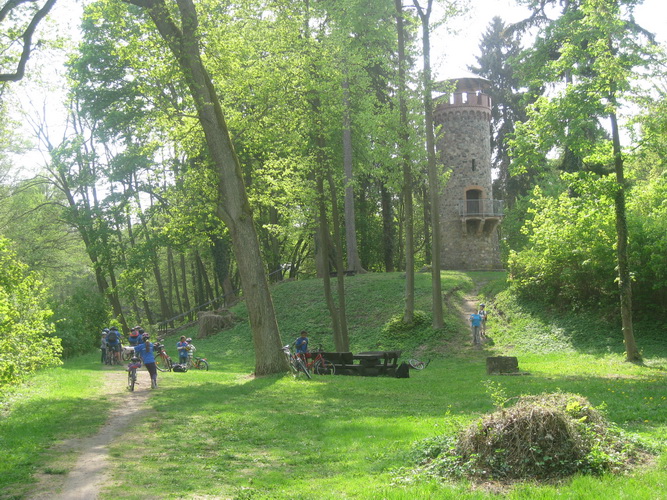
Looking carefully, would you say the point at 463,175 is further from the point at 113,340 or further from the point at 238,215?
the point at 238,215

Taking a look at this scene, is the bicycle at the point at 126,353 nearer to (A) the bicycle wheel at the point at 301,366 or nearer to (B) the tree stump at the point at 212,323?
Result: (A) the bicycle wheel at the point at 301,366

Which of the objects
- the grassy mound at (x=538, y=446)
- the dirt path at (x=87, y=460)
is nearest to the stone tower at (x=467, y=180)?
the dirt path at (x=87, y=460)

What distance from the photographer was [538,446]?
655cm

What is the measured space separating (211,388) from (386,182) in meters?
13.2

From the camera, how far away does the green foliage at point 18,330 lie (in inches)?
464

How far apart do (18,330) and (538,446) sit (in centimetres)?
1039

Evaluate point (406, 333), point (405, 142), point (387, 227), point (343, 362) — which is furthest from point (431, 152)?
point (387, 227)

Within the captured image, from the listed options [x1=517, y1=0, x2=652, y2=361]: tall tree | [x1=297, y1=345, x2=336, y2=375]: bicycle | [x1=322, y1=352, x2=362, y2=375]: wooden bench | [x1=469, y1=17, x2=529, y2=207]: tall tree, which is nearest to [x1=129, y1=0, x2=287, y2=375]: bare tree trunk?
[x1=297, y1=345, x2=336, y2=375]: bicycle

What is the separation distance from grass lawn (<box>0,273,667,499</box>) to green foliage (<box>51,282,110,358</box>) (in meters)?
4.27

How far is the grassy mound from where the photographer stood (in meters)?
6.36

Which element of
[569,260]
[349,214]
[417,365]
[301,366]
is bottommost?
[417,365]

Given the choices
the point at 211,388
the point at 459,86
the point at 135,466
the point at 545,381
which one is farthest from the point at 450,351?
the point at 459,86

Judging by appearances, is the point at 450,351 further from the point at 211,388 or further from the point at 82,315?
the point at 82,315

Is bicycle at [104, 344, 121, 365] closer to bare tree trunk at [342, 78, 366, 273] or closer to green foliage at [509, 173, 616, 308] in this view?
bare tree trunk at [342, 78, 366, 273]
